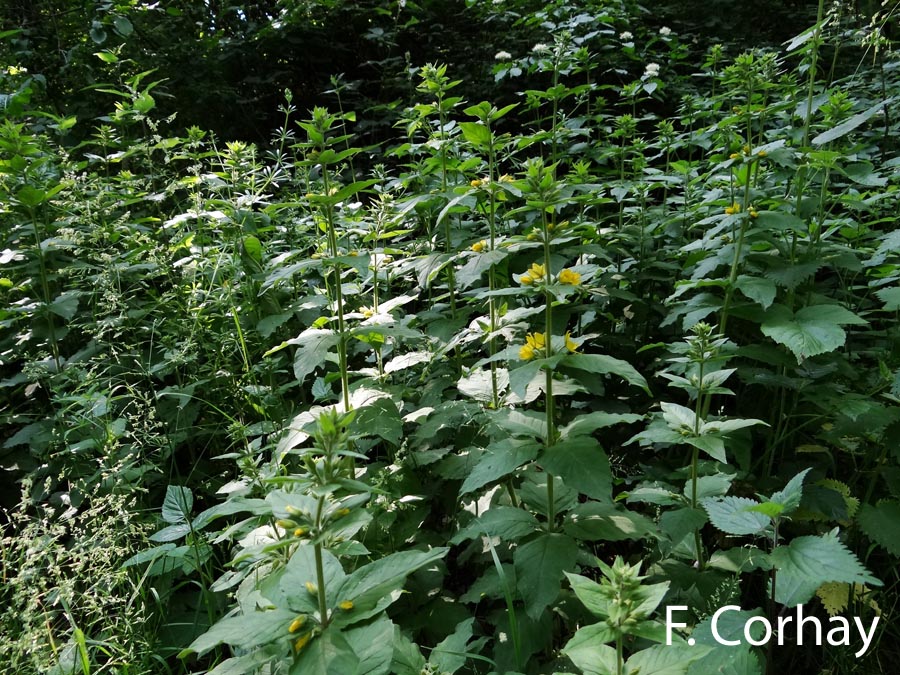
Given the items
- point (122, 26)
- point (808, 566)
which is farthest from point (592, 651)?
point (122, 26)

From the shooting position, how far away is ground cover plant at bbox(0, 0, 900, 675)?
4.34ft

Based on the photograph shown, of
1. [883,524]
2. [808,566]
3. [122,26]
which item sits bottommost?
[883,524]

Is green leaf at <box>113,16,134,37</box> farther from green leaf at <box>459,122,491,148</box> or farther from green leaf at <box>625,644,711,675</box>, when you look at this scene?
green leaf at <box>625,644,711,675</box>

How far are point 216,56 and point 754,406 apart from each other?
6.78 m

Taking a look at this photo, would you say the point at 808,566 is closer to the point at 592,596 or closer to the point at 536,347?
the point at 592,596

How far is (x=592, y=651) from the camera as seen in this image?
1.14 metres

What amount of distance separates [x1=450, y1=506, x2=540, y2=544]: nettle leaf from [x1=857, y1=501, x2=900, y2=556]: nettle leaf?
1114 mm

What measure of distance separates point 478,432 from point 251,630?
3.57 ft

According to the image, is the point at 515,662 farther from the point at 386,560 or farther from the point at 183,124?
the point at 183,124

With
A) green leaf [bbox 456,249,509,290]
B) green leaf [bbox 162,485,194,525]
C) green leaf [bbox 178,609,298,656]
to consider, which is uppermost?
green leaf [bbox 456,249,509,290]

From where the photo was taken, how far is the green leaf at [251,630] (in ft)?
3.53

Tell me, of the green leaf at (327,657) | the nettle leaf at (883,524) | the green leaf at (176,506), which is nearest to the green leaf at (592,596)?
the green leaf at (327,657)

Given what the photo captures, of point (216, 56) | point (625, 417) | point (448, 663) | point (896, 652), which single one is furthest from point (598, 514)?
point (216, 56)

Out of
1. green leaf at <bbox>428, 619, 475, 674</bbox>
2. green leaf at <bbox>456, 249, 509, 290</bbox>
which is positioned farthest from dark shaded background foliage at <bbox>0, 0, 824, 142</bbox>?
green leaf at <bbox>428, 619, 475, 674</bbox>
